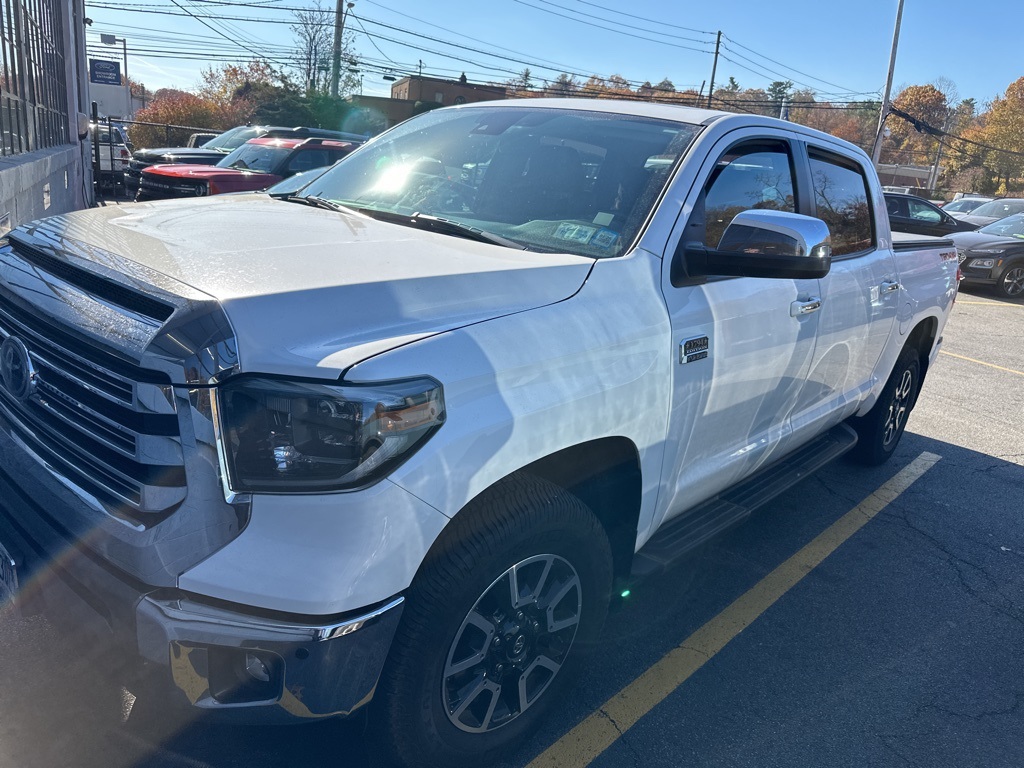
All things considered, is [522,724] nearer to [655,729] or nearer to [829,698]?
[655,729]

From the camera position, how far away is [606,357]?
244 centimetres

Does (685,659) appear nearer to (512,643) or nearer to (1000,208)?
(512,643)

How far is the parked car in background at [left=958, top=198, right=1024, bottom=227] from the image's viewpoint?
63.1ft

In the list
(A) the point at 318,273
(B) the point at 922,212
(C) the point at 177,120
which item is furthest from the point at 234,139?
(C) the point at 177,120

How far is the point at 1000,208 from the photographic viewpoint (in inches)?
779

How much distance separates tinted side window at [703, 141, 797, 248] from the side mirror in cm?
17

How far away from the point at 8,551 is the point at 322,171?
7.77ft

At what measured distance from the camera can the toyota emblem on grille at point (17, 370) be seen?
225 centimetres

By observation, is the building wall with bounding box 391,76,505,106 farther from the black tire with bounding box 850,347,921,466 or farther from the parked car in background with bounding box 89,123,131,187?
the black tire with bounding box 850,347,921,466

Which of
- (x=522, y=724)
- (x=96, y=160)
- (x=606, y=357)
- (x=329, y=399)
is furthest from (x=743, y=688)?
(x=96, y=160)

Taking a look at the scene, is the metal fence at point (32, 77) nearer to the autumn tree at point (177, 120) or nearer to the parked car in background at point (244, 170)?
the parked car in background at point (244, 170)

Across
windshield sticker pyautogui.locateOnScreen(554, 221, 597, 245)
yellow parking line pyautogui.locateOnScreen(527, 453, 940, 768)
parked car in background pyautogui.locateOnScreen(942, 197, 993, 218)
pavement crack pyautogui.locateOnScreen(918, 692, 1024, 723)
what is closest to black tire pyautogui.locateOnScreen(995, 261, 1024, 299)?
parked car in background pyautogui.locateOnScreen(942, 197, 993, 218)

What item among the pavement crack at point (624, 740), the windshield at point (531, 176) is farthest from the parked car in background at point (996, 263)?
the pavement crack at point (624, 740)

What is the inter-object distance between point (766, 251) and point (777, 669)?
167 cm
